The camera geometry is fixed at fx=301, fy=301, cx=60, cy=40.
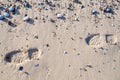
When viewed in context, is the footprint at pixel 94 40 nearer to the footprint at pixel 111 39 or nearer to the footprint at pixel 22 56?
the footprint at pixel 111 39

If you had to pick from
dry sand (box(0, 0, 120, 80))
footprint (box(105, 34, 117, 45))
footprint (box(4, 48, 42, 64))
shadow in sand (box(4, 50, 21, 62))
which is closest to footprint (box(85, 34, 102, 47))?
dry sand (box(0, 0, 120, 80))

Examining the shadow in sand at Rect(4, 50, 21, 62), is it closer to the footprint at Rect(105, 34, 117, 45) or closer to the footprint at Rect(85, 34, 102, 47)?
the footprint at Rect(85, 34, 102, 47)

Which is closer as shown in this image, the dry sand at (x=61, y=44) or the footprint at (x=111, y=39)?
the dry sand at (x=61, y=44)

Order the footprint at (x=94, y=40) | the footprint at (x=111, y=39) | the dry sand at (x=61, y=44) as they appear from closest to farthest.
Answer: the dry sand at (x=61, y=44) < the footprint at (x=94, y=40) < the footprint at (x=111, y=39)

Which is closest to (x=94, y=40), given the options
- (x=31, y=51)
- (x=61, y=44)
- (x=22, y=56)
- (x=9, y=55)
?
(x=61, y=44)

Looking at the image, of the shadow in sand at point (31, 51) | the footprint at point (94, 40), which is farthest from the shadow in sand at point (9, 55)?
the footprint at point (94, 40)

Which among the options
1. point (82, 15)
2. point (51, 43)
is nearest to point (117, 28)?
point (82, 15)

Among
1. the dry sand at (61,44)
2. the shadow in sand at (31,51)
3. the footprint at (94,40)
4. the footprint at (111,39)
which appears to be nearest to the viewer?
the dry sand at (61,44)
